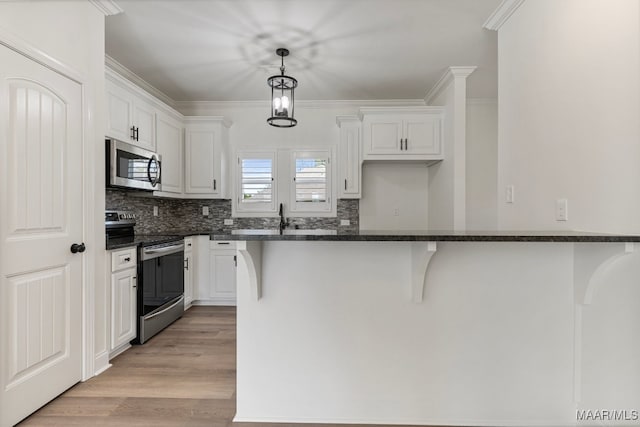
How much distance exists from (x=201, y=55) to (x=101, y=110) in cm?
118

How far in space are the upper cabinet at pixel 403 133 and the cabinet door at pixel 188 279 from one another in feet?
8.01

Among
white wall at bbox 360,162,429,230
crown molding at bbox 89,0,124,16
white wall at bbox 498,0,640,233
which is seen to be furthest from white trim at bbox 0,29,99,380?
white wall at bbox 360,162,429,230

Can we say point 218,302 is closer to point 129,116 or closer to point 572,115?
point 129,116

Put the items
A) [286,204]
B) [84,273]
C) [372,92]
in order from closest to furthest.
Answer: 1. [84,273]
2. [372,92]
3. [286,204]

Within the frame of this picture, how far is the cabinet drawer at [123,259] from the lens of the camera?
8.46 feet

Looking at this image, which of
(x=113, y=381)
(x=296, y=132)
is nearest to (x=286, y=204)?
(x=296, y=132)

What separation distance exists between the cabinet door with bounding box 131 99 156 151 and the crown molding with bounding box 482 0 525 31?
10.6 ft

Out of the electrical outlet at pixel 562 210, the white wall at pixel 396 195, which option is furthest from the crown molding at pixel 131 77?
the electrical outlet at pixel 562 210

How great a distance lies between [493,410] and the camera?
68.0 inches

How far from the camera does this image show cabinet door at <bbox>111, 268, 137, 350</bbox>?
2.59 meters

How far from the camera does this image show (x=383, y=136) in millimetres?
4086

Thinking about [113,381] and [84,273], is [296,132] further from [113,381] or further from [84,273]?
[113,381]

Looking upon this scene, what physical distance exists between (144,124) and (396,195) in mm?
3169

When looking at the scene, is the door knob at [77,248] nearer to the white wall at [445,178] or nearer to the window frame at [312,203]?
the window frame at [312,203]
